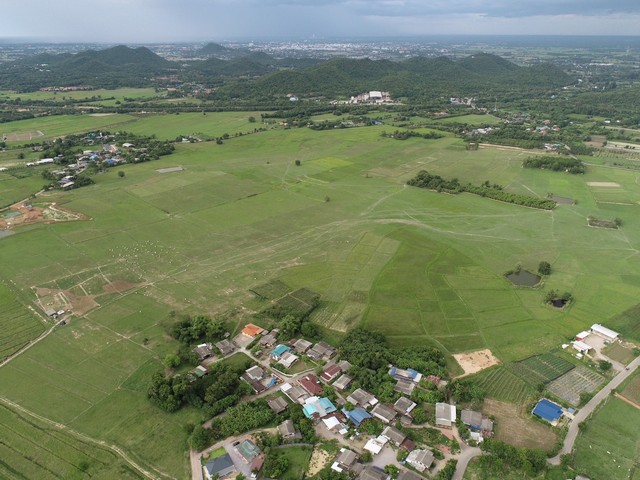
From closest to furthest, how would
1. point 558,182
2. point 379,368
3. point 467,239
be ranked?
point 379,368
point 467,239
point 558,182

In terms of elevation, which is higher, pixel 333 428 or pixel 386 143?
pixel 386 143

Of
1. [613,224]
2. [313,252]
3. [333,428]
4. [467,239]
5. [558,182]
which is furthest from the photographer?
[558,182]

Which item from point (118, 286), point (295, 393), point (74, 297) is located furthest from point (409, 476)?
point (74, 297)

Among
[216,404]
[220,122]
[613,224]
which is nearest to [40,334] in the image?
[216,404]

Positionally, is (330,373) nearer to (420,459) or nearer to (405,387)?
(405,387)

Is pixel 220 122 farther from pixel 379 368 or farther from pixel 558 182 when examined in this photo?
pixel 379 368

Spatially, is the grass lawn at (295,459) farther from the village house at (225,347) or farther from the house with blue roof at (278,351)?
the village house at (225,347)

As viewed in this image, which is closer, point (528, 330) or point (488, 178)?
point (528, 330)

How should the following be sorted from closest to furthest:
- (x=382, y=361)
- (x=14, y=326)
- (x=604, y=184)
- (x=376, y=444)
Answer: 1. (x=376, y=444)
2. (x=382, y=361)
3. (x=14, y=326)
4. (x=604, y=184)
